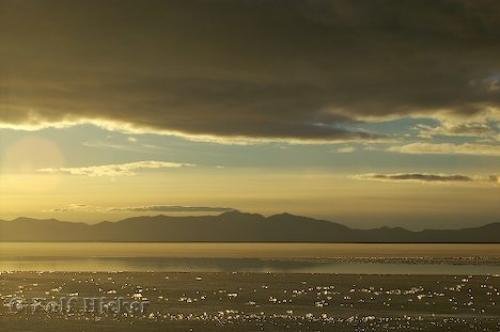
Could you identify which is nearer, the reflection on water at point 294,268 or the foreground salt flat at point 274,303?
the foreground salt flat at point 274,303

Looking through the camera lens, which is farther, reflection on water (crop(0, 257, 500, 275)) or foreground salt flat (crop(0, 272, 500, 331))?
reflection on water (crop(0, 257, 500, 275))

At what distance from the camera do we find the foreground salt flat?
4184cm

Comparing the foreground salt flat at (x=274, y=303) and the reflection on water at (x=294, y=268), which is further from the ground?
the reflection on water at (x=294, y=268)

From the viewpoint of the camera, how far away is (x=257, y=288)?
220ft

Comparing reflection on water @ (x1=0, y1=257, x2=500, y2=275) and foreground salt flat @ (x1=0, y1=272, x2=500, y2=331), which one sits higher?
reflection on water @ (x1=0, y1=257, x2=500, y2=275)

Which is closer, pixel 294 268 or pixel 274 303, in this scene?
pixel 274 303

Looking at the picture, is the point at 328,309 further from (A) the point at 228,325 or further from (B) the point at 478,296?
(B) the point at 478,296

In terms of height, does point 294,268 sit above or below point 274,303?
above

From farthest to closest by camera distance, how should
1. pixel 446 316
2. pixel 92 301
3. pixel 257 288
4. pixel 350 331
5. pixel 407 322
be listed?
pixel 257 288, pixel 92 301, pixel 446 316, pixel 407 322, pixel 350 331

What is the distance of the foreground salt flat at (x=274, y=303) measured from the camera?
41844 millimetres

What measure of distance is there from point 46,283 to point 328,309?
118 feet

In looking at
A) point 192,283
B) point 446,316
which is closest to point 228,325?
point 446,316

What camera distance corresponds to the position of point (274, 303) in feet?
174

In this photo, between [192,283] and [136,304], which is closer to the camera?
[136,304]
